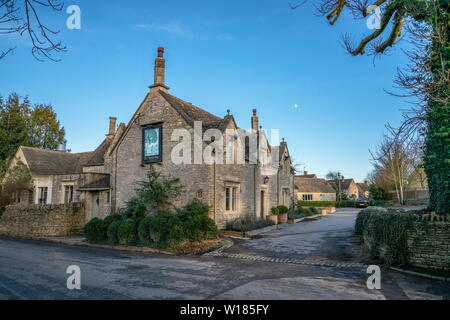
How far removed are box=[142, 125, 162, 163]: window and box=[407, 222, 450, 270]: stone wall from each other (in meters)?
12.7

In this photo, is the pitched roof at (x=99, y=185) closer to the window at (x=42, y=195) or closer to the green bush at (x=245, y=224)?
the window at (x=42, y=195)

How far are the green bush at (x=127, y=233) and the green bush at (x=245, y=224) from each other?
5.16m

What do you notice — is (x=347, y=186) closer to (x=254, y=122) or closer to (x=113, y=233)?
(x=254, y=122)

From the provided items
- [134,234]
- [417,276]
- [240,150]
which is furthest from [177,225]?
[417,276]

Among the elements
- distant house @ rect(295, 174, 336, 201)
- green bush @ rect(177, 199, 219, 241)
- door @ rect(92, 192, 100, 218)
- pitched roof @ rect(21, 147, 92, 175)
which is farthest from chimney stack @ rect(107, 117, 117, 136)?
distant house @ rect(295, 174, 336, 201)

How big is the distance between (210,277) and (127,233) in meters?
7.53

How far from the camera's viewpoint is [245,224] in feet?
57.6

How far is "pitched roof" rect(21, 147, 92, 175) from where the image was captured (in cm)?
2588

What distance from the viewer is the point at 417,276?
8.00m

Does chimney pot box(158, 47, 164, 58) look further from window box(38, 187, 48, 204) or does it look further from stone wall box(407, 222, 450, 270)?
stone wall box(407, 222, 450, 270)

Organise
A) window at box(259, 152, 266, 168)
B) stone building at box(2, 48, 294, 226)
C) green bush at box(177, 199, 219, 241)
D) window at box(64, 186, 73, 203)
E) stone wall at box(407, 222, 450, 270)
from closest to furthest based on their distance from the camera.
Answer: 1. stone wall at box(407, 222, 450, 270)
2. green bush at box(177, 199, 219, 241)
3. stone building at box(2, 48, 294, 226)
4. window at box(259, 152, 266, 168)
5. window at box(64, 186, 73, 203)

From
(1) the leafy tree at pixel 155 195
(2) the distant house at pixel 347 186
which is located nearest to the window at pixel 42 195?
(1) the leafy tree at pixel 155 195
